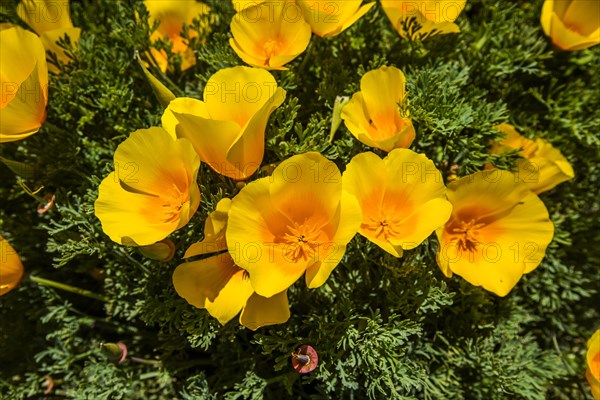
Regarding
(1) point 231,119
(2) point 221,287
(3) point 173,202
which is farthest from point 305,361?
(1) point 231,119

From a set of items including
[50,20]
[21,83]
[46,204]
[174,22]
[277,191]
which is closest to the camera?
[277,191]

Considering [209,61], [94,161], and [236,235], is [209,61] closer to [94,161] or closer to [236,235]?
[94,161]

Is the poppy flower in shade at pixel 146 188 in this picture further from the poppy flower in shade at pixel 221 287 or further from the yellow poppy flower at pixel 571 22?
the yellow poppy flower at pixel 571 22

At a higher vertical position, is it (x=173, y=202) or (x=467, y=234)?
(x=173, y=202)

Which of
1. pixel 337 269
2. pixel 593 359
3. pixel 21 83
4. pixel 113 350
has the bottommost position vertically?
pixel 593 359

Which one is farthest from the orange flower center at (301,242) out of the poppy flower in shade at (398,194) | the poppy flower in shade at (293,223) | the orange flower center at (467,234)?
the orange flower center at (467,234)

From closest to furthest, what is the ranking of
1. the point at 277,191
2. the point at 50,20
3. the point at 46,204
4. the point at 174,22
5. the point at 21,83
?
the point at 277,191, the point at 21,83, the point at 46,204, the point at 50,20, the point at 174,22

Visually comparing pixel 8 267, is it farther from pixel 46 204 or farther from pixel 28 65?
pixel 28 65
